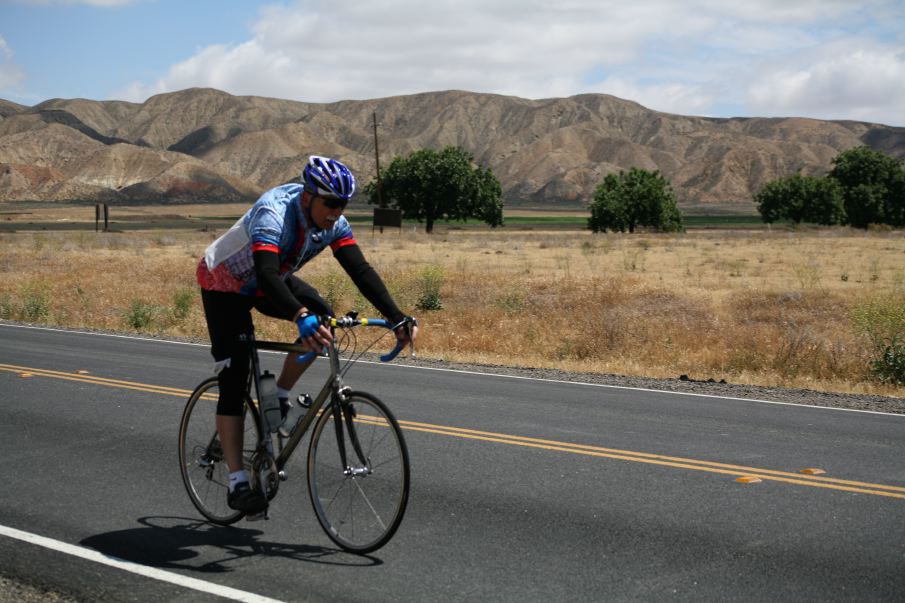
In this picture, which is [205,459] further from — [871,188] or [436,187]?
[871,188]

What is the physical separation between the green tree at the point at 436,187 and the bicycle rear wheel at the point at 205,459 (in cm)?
9043

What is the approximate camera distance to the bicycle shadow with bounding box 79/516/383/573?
536cm

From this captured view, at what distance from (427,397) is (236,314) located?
5.48 m

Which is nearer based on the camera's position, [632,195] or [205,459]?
[205,459]

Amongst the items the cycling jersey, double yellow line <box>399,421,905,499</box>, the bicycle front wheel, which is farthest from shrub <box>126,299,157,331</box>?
the bicycle front wheel

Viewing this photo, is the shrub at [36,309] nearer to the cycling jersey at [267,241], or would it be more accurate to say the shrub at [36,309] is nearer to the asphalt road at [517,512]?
the asphalt road at [517,512]

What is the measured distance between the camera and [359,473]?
16.9 ft

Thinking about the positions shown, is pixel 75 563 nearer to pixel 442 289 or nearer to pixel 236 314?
pixel 236 314

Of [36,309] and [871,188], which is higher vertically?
[871,188]

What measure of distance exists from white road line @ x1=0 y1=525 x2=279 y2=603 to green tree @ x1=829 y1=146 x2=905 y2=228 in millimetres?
121240

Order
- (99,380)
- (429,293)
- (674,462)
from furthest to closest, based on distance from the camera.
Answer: (429,293), (99,380), (674,462)

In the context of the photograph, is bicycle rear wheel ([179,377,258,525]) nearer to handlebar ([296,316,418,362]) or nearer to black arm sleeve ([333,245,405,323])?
handlebar ([296,316,418,362])

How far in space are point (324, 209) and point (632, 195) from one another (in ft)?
335

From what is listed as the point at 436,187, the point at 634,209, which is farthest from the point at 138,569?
the point at 634,209
